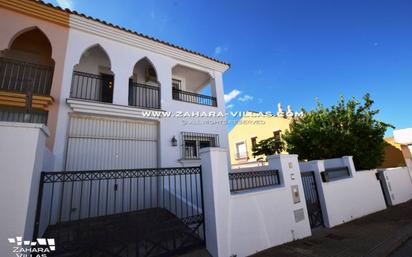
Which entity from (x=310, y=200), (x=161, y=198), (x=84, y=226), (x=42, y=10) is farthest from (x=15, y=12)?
(x=310, y=200)

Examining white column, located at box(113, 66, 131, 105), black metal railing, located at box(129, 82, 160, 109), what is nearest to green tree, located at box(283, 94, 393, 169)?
black metal railing, located at box(129, 82, 160, 109)

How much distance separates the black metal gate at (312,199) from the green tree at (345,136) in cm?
396

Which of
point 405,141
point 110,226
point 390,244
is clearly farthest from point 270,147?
point 405,141

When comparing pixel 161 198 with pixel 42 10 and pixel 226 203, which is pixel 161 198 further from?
pixel 42 10

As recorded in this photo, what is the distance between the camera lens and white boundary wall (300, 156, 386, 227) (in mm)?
6793

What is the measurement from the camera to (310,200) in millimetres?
6672

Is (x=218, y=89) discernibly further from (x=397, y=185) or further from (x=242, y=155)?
(x=397, y=185)

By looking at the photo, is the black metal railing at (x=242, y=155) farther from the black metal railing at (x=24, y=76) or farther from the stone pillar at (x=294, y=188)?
the black metal railing at (x=24, y=76)

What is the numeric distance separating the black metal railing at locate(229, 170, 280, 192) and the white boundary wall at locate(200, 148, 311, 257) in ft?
0.83

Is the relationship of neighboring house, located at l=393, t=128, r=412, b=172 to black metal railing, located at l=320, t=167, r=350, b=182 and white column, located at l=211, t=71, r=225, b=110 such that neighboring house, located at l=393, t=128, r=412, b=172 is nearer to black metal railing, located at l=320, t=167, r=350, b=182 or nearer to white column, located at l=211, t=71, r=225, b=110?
black metal railing, located at l=320, t=167, r=350, b=182

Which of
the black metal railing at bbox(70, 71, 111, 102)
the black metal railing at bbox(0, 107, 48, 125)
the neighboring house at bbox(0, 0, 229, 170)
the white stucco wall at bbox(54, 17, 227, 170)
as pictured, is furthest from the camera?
the black metal railing at bbox(70, 71, 111, 102)

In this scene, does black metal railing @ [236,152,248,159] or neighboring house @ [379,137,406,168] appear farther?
black metal railing @ [236,152,248,159]

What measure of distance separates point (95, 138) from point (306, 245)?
22.9 feet

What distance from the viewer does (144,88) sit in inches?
333
